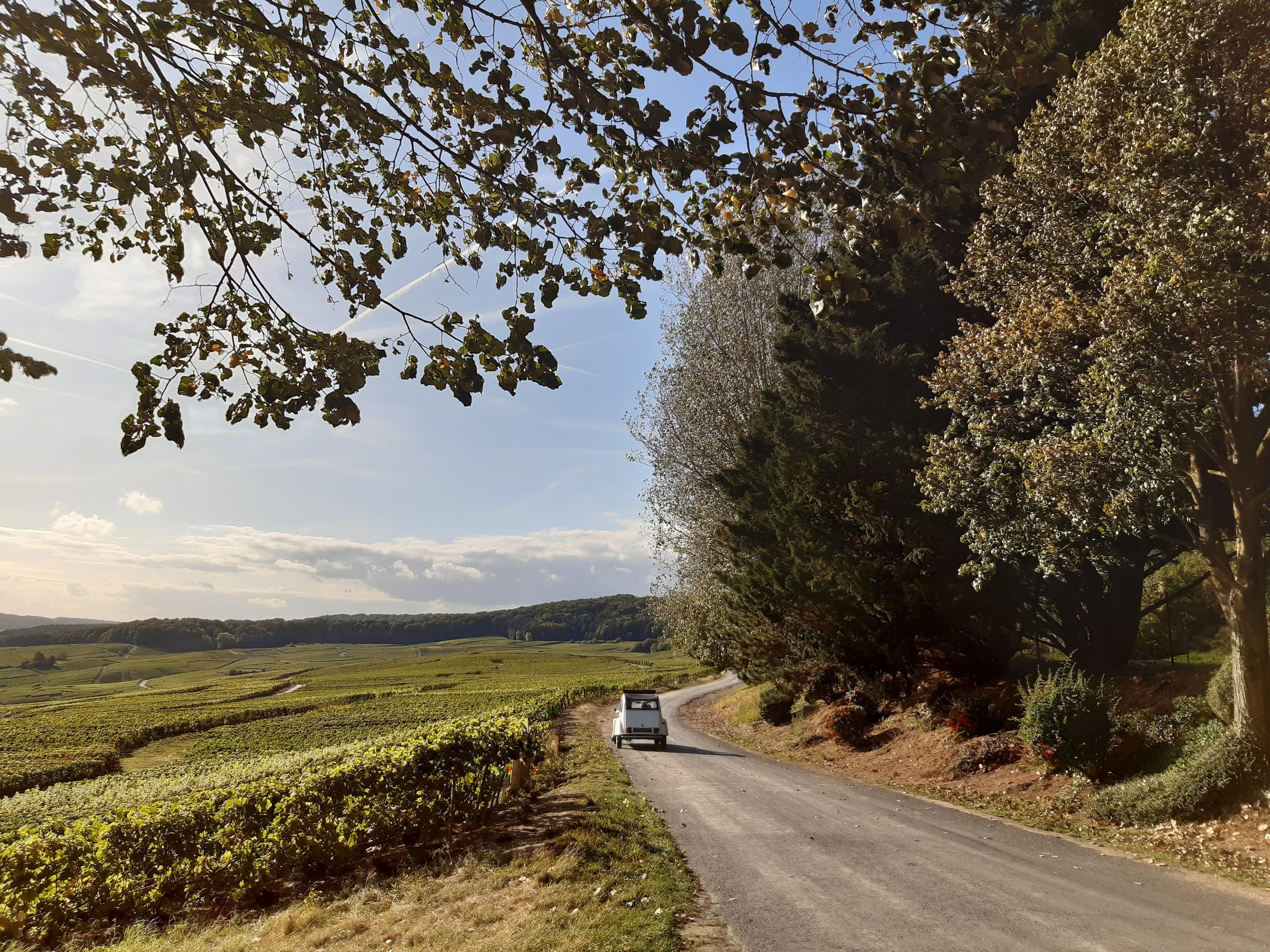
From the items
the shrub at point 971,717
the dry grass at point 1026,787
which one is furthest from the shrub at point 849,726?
the shrub at point 971,717

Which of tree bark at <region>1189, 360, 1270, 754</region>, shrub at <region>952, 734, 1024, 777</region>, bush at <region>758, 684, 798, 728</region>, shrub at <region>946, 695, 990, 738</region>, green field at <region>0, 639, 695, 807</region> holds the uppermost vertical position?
tree bark at <region>1189, 360, 1270, 754</region>

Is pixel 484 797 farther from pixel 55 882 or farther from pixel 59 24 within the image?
pixel 59 24

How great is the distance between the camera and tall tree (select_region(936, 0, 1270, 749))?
1047 centimetres

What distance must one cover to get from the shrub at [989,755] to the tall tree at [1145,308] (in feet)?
17.2

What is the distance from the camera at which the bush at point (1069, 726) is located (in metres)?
13.7

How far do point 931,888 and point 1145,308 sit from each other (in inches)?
335

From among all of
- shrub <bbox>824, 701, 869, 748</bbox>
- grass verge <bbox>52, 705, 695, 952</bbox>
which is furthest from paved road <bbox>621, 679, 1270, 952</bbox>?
shrub <bbox>824, 701, 869, 748</bbox>

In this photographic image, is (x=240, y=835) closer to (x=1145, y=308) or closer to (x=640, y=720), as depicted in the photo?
(x=1145, y=308)

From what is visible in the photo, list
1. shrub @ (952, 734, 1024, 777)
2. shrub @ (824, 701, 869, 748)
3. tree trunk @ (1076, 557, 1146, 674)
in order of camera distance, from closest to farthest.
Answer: shrub @ (952, 734, 1024, 777) → tree trunk @ (1076, 557, 1146, 674) → shrub @ (824, 701, 869, 748)

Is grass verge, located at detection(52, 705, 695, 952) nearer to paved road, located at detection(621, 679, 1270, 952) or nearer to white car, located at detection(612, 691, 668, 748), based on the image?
paved road, located at detection(621, 679, 1270, 952)

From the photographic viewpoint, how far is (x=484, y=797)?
13.4 meters

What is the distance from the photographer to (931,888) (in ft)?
27.8

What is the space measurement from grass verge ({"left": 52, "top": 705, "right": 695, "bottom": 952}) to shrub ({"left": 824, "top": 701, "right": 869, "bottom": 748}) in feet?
42.4

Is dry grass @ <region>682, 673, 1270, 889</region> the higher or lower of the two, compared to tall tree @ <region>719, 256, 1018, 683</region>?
lower
